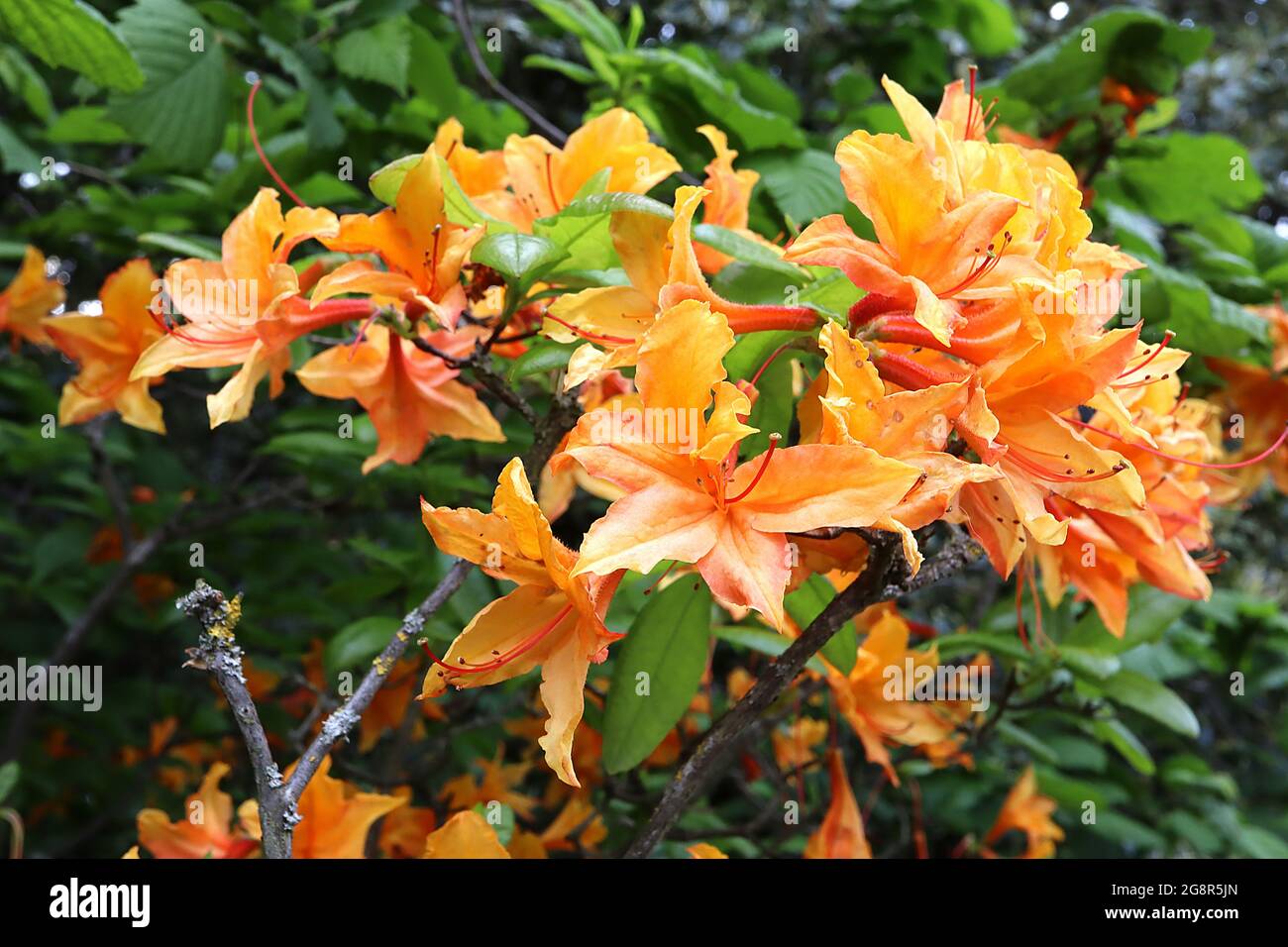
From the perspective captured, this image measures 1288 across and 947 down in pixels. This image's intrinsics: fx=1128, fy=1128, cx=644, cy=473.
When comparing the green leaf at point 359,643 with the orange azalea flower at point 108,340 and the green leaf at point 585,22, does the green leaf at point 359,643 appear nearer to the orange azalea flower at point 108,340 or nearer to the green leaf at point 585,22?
the orange azalea flower at point 108,340

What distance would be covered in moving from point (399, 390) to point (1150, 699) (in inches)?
47.5

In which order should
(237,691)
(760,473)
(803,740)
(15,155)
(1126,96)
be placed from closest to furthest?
(760,473), (237,691), (1126,96), (15,155), (803,740)

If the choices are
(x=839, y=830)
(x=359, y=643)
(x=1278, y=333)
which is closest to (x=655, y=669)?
(x=359, y=643)

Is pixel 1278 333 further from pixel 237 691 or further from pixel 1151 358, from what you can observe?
pixel 237 691

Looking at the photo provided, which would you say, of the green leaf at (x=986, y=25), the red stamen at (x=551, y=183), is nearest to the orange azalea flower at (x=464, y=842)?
the red stamen at (x=551, y=183)

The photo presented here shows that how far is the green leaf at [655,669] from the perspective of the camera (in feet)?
4.27

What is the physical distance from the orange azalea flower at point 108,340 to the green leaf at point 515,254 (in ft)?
2.61

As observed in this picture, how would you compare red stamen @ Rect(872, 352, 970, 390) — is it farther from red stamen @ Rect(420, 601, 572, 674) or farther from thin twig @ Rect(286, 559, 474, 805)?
thin twig @ Rect(286, 559, 474, 805)

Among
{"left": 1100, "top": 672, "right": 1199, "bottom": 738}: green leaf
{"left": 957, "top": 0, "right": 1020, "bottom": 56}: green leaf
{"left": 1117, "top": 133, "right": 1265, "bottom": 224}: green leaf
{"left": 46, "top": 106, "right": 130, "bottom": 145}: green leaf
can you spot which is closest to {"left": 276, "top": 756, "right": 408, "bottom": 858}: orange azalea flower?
{"left": 1100, "top": 672, "right": 1199, "bottom": 738}: green leaf

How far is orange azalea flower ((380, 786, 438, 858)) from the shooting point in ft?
6.02

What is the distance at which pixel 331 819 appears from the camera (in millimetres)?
1317

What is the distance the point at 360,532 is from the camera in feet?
9.61

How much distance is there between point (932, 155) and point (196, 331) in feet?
2.64
